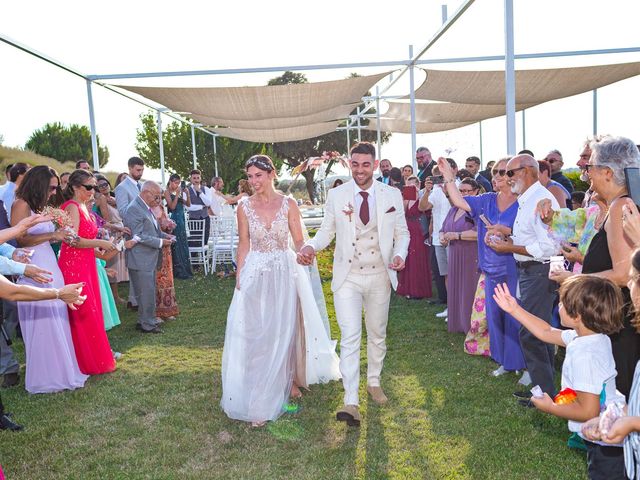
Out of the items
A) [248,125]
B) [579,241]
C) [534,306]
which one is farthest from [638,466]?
[248,125]

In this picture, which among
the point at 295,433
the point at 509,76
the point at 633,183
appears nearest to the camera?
the point at 633,183

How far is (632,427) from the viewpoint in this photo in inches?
83.1

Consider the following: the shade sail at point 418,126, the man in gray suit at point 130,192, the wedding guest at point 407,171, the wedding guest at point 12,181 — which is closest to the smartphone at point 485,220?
the wedding guest at point 12,181

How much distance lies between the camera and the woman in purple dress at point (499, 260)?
4.96m

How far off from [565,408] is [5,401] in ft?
15.4

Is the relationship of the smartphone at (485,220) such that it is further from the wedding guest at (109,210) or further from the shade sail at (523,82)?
the shade sail at (523,82)

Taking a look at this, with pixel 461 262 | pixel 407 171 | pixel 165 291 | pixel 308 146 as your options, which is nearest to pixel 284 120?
pixel 407 171

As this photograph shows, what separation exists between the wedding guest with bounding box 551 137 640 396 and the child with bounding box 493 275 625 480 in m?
0.32

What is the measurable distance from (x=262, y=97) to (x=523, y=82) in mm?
5058

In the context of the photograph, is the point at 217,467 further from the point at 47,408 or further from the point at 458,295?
the point at 458,295

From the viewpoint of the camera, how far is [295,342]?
4.98 m

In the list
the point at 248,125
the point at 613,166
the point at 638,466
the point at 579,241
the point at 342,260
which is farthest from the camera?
the point at 248,125

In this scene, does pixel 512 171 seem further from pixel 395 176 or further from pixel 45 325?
pixel 395 176

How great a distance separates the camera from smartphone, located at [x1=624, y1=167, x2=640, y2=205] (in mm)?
2785
